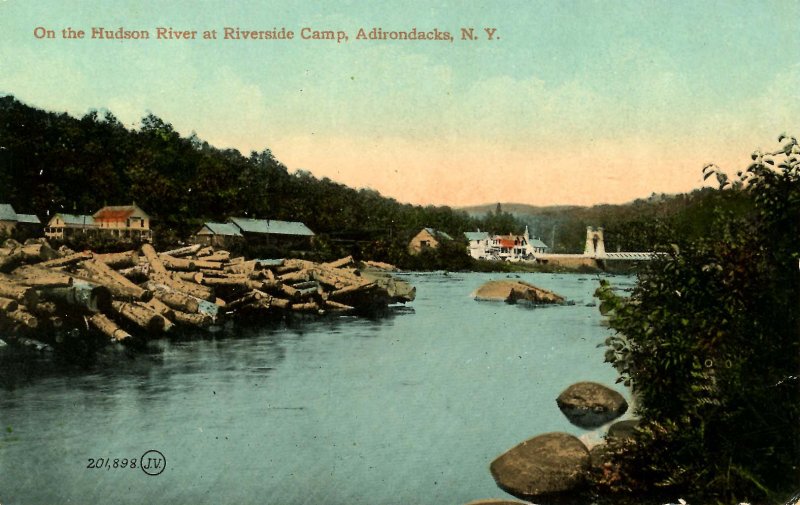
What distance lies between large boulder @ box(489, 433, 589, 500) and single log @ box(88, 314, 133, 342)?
4.05m

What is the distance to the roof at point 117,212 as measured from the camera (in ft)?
19.1

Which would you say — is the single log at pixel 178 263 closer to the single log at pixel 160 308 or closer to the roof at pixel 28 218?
the single log at pixel 160 308

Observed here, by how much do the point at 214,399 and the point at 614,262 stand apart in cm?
370

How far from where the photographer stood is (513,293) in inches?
241

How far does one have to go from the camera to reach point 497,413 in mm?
5387

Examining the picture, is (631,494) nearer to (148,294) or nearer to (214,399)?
(214,399)

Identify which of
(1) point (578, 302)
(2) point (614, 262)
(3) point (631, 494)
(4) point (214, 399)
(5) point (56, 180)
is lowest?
(3) point (631, 494)

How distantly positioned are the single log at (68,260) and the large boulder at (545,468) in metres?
4.35

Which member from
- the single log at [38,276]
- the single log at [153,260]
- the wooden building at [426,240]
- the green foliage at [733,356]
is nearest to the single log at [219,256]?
the single log at [153,260]

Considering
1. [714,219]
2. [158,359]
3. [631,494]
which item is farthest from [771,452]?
[158,359]

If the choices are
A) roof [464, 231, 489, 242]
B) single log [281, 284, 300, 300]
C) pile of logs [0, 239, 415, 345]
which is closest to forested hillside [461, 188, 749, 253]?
roof [464, 231, 489, 242]

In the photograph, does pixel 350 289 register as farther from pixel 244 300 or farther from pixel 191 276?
pixel 191 276

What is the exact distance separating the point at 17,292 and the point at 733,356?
5.83 metres

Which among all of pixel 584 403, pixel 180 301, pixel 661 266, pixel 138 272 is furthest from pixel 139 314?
pixel 661 266
